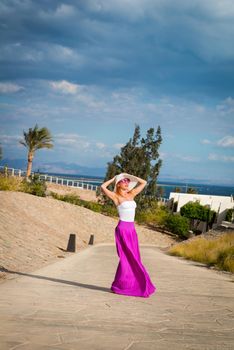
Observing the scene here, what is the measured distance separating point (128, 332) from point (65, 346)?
0.93 metres

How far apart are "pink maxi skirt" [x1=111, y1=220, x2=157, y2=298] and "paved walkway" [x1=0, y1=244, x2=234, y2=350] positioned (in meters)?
0.19

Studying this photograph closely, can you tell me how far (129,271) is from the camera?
7.80 meters

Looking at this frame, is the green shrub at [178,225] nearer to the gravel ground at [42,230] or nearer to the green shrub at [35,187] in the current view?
the gravel ground at [42,230]

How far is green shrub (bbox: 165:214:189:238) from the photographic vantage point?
144ft

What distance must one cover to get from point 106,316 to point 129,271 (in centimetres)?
182

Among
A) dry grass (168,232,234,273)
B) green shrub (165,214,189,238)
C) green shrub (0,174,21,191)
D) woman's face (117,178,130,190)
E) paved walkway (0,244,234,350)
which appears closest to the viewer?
paved walkway (0,244,234,350)

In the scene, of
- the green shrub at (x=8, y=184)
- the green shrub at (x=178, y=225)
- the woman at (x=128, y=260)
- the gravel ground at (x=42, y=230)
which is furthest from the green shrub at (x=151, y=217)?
the woman at (x=128, y=260)

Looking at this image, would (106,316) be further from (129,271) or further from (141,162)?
(141,162)

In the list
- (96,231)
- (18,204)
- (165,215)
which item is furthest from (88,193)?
(18,204)

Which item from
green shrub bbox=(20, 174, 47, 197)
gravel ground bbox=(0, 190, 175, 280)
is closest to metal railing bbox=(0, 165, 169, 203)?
green shrub bbox=(20, 174, 47, 197)

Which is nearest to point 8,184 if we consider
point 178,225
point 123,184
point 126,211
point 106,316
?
point 178,225

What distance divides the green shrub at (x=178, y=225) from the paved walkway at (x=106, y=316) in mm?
34568

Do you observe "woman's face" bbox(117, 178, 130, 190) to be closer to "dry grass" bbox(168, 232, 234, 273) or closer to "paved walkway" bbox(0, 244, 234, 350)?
"paved walkway" bbox(0, 244, 234, 350)

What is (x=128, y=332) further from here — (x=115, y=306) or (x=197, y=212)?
(x=197, y=212)
